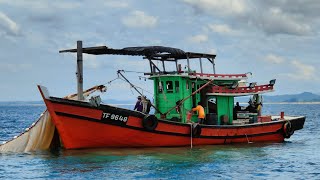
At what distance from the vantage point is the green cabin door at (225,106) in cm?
2428

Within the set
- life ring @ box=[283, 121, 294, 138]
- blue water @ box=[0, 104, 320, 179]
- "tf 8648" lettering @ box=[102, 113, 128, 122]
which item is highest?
"tf 8648" lettering @ box=[102, 113, 128, 122]

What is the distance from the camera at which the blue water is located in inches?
640

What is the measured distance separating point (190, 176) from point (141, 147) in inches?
223

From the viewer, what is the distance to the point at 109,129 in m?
20.2

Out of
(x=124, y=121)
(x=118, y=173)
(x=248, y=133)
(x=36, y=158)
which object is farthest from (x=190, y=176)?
(x=248, y=133)

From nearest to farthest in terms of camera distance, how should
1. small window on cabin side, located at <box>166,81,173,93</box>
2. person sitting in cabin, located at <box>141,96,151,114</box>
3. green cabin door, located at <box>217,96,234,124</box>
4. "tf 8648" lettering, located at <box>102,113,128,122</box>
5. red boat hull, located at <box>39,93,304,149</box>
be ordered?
red boat hull, located at <box>39,93,304,149</box>
"tf 8648" lettering, located at <box>102,113,128,122</box>
person sitting in cabin, located at <box>141,96,151,114</box>
small window on cabin side, located at <box>166,81,173,93</box>
green cabin door, located at <box>217,96,234,124</box>

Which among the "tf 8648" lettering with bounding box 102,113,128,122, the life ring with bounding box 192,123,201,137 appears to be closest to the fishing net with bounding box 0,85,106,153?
the "tf 8648" lettering with bounding box 102,113,128,122

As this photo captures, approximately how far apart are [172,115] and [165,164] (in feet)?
17.5

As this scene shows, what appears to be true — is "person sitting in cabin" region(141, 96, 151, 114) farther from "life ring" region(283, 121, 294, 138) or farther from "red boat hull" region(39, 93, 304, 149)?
"life ring" region(283, 121, 294, 138)

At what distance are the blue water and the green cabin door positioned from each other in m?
2.00

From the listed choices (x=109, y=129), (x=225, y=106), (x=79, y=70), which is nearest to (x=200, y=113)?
(x=225, y=106)

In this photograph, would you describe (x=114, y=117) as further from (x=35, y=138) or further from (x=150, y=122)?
(x=35, y=138)

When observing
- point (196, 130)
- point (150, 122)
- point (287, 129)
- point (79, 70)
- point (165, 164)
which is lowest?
point (165, 164)

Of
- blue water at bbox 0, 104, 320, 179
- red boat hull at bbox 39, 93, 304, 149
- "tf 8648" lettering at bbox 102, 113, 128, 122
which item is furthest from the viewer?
"tf 8648" lettering at bbox 102, 113, 128, 122
